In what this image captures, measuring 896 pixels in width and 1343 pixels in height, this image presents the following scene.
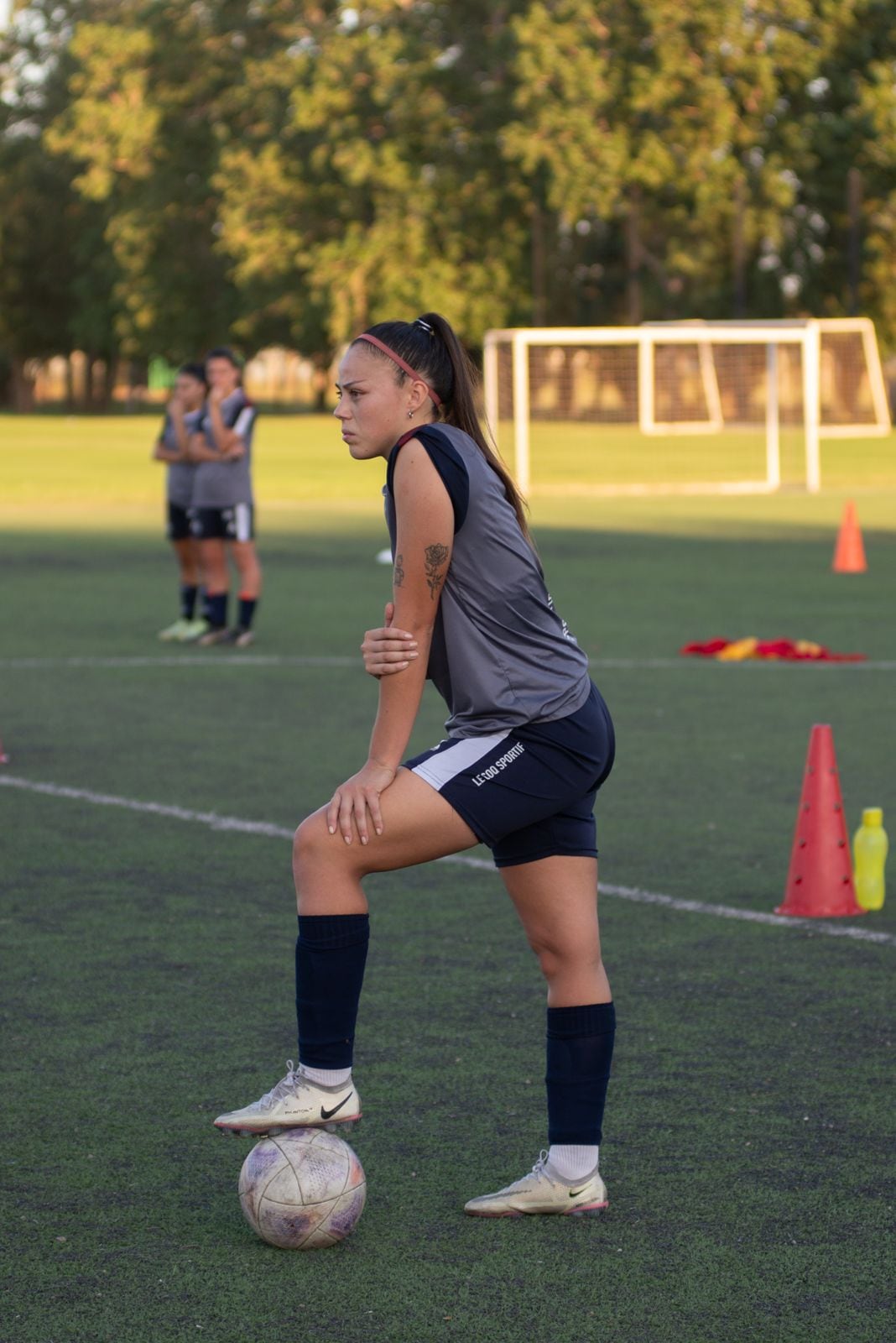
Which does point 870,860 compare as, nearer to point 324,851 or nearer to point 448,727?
point 448,727

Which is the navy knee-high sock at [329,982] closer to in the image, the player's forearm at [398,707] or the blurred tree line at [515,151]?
the player's forearm at [398,707]

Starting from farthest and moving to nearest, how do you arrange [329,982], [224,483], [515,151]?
[515,151]
[224,483]
[329,982]

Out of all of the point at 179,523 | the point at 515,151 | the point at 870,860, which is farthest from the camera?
the point at 515,151

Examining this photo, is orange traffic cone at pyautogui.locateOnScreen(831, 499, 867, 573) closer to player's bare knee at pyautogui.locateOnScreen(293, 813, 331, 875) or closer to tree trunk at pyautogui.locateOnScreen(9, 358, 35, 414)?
player's bare knee at pyautogui.locateOnScreen(293, 813, 331, 875)

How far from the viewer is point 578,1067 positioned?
4.61m

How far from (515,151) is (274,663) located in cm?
4412

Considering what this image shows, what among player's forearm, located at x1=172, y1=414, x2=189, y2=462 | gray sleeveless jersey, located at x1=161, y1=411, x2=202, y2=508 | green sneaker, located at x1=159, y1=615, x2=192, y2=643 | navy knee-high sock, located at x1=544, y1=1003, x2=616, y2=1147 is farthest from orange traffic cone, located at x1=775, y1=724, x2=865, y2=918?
green sneaker, located at x1=159, y1=615, x2=192, y2=643

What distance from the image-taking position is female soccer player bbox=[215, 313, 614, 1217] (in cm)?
429

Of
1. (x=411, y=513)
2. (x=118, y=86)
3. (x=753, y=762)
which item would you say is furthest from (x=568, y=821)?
(x=118, y=86)

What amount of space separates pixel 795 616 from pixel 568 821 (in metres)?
13.1

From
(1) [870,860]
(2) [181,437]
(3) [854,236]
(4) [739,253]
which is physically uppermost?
(3) [854,236]

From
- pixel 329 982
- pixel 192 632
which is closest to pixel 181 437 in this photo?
pixel 192 632

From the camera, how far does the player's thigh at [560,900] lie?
14.8 feet

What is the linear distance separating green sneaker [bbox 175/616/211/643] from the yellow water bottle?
8.80m
